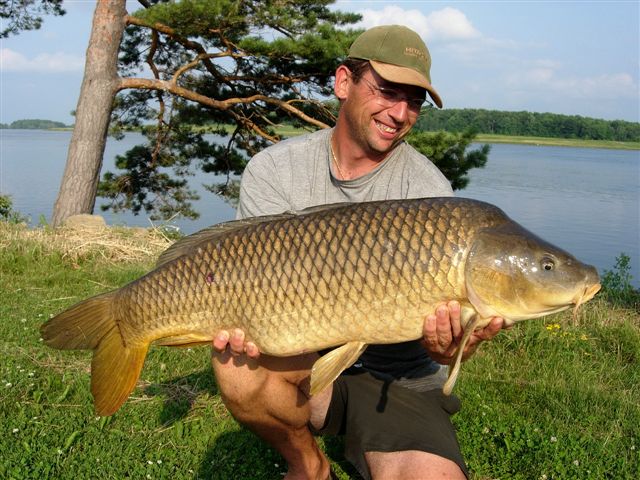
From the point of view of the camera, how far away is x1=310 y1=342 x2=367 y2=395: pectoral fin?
6.07 ft

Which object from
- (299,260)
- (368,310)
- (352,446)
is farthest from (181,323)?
(352,446)

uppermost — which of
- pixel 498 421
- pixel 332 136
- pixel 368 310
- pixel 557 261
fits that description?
pixel 332 136

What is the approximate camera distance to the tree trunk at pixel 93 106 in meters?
8.82

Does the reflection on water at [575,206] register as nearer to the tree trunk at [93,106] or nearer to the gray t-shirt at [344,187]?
the tree trunk at [93,106]

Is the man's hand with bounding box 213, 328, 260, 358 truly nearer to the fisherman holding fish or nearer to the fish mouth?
the fisherman holding fish

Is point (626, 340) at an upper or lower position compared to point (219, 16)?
lower

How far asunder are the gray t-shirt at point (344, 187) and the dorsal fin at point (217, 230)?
1.11ft

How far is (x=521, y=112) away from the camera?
2119 inches

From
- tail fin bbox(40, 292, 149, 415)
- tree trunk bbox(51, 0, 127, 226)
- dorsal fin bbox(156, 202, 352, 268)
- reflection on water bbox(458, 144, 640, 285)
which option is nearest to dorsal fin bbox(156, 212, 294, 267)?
dorsal fin bbox(156, 202, 352, 268)

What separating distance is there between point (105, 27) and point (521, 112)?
162ft

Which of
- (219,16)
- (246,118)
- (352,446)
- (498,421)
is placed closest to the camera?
(352,446)

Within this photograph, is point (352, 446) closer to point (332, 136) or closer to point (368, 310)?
point (368, 310)

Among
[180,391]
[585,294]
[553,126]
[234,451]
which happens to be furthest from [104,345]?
[553,126]

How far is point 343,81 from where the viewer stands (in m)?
2.50
